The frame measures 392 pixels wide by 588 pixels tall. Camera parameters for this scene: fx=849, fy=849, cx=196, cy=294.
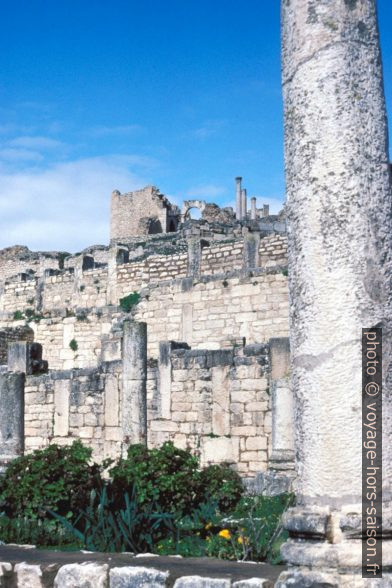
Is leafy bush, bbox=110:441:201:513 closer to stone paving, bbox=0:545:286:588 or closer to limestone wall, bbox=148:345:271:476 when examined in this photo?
limestone wall, bbox=148:345:271:476

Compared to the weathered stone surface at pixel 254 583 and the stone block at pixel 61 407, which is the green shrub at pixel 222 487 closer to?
the stone block at pixel 61 407

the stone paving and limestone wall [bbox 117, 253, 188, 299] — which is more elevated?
limestone wall [bbox 117, 253, 188, 299]

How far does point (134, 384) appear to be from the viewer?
13078mm

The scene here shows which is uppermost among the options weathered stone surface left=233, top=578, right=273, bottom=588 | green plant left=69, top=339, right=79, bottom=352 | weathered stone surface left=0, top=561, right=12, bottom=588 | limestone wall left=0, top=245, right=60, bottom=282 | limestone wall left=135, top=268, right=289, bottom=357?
limestone wall left=0, top=245, right=60, bottom=282

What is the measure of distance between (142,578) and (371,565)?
4.21ft

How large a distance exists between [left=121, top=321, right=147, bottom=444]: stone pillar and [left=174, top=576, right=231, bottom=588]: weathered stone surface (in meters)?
8.57

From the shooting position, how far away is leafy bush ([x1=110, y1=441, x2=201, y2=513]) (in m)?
9.14

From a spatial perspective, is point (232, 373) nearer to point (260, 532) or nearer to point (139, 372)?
point (139, 372)

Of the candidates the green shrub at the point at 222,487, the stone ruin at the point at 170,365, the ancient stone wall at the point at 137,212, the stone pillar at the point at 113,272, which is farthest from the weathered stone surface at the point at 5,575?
the ancient stone wall at the point at 137,212

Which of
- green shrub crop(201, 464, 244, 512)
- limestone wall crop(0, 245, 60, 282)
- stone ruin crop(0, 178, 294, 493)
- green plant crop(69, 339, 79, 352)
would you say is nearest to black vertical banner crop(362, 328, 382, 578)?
green shrub crop(201, 464, 244, 512)

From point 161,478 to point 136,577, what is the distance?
188 inches

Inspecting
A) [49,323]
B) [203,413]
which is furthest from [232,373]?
[49,323]

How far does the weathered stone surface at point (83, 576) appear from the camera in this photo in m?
4.72

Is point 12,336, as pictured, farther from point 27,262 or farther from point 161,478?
point 27,262
